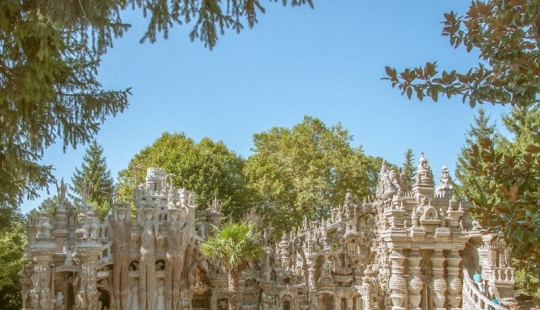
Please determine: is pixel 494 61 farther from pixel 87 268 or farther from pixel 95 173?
pixel 95 173

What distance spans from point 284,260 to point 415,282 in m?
10.2

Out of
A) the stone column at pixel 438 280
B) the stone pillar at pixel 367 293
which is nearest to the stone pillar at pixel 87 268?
the stone pillar at pixel 367 293

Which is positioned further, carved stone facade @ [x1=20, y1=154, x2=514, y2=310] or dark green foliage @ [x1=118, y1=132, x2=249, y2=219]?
dark green foliage @ [x1=118, y1=132, x2=249, y2=219]

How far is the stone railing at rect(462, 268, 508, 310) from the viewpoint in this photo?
1356cm

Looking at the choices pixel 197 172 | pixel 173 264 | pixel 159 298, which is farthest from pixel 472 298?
pixel 197 172

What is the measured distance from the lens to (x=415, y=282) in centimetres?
1446

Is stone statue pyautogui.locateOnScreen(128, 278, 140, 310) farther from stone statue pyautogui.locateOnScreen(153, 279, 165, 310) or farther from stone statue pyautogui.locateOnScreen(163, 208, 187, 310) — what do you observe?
stone statue pyautogui.locateOnScreen(163, 208, 187, 310)

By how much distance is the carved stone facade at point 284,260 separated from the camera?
575 inches

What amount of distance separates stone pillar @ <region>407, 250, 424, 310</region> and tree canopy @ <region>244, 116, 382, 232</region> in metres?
21.5

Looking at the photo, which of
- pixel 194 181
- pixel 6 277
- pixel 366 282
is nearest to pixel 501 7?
pixel 366 282

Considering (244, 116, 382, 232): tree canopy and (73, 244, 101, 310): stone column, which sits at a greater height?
(244, 116, 382, 232): tree canopy

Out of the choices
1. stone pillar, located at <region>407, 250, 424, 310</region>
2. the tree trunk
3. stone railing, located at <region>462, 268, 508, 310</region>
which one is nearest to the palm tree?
the tree trunk

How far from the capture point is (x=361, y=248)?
24.1m

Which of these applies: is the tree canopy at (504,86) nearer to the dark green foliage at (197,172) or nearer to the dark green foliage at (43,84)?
the dark green foliage at (43,84)
